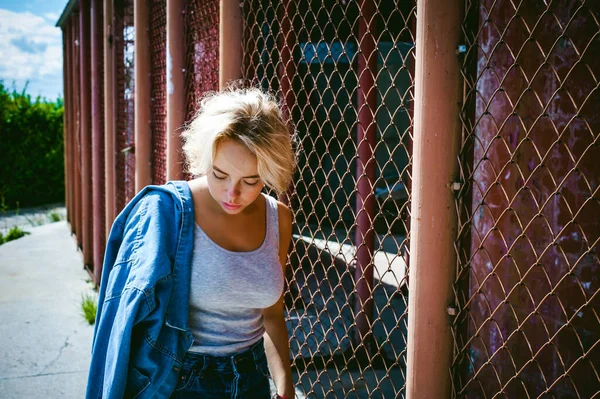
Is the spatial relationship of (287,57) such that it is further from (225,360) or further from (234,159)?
(225,360)

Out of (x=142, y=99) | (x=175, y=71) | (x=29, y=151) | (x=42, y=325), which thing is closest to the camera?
(x=175, y=71)

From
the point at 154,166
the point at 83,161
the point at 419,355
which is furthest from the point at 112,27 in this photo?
the point at 419,355

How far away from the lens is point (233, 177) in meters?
1.81

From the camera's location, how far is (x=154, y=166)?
4613mm

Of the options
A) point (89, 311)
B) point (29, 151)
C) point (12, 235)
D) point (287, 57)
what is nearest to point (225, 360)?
point (287, 57)

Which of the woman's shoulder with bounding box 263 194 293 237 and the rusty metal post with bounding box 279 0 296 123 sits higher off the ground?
the rusty metal post with bounding box 279 0 296 123

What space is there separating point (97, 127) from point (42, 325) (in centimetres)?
247

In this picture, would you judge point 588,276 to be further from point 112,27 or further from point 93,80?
point 93,80

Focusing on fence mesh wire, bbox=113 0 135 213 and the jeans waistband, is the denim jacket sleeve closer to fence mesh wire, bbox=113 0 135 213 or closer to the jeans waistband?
the jeans waistband

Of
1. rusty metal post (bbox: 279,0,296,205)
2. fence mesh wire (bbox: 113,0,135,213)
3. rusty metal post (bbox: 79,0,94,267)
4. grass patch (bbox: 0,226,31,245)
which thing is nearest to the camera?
rusty metal post (bbox: 279,0,296,205)

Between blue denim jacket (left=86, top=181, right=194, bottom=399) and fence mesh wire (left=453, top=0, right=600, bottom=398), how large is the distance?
2.91 ft

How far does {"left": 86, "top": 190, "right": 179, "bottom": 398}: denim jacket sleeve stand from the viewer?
162 cm

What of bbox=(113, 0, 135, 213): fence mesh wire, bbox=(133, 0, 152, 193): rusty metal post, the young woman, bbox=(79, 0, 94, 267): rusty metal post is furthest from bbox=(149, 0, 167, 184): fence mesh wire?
bbox=(79, 0, 94, 267): rusty metal post

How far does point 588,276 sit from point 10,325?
16.0ft
